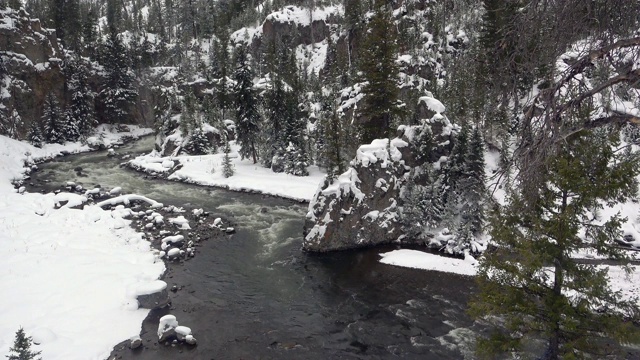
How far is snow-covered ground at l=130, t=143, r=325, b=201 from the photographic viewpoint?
3497 cm

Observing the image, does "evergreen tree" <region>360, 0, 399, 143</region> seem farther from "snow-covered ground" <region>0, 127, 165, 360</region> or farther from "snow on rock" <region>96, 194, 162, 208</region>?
"snow-covered ground" <region>0, 127, 165, 360</region>

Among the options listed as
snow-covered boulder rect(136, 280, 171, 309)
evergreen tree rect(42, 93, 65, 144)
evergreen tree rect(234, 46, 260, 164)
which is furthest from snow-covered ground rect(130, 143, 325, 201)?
snow-covered boulder rect(136, 280, 171, 309)

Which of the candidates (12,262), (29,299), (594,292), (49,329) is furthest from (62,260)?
(594,292)

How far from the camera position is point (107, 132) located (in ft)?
220

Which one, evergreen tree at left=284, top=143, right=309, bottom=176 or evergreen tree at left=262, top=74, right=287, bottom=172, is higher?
evergreen tree at left=262, top=74, right=287, bottom=172

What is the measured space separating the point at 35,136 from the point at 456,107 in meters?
54.2

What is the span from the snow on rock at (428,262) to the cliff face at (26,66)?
5655 centimetres

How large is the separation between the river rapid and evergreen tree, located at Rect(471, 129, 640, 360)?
13.9 feet

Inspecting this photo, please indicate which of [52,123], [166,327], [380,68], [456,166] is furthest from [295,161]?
[52,123]

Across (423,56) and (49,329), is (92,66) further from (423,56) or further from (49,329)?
(49,329)

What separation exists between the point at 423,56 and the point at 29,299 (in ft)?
177

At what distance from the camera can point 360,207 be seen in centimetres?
2398

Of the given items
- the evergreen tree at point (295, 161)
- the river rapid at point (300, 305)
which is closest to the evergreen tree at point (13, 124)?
the evergreen tree at point (295, 161)

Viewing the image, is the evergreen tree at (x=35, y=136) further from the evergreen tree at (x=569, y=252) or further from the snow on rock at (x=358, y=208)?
the evergreen tree at (x=569, y=252)
